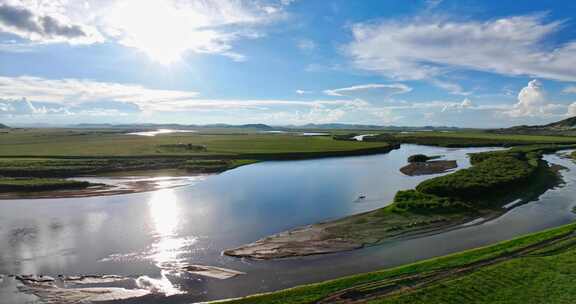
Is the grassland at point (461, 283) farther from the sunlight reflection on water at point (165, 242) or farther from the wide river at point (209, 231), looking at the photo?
the sunlight reflection on water at point (165, 242)

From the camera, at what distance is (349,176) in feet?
172

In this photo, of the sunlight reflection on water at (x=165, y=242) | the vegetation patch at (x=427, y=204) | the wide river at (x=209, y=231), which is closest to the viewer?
the sunlight reflection on water at (x=165, y=242)

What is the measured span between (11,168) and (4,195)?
13.6 m

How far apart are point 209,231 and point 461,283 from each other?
16746 millimetres

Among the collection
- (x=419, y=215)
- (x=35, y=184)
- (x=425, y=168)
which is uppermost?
(x=35, y=184)

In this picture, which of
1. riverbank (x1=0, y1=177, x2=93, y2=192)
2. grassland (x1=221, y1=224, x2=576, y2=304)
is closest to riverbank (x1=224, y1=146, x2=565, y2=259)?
grassland (x1=221, y1=224, x2=576, y2=304)

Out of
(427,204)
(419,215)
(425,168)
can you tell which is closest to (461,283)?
(419,215)

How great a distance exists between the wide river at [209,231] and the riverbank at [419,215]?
3.75 feet

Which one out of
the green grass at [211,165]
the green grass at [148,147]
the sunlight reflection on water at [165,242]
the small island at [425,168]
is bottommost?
the sunlight reflection on water at [165,242]

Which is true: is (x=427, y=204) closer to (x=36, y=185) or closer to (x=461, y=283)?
(x=461, y=283)

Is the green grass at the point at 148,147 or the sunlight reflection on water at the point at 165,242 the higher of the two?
the green grass at the point at 148,147

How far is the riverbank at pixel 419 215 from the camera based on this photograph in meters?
24.1

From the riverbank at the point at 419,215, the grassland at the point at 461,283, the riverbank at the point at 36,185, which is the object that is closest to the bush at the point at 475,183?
the riverbank at the point at 419,215

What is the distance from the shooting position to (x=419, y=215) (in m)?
30.2
